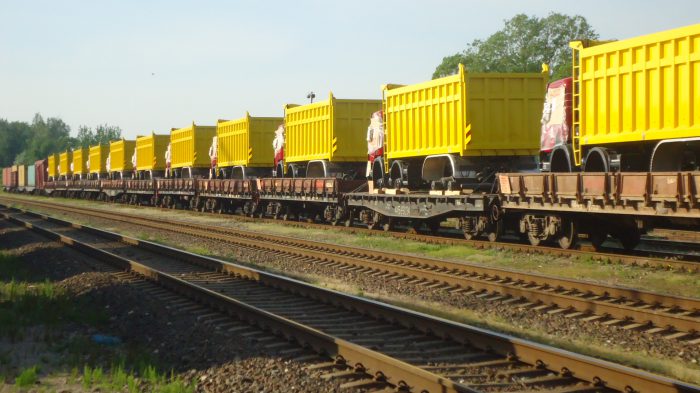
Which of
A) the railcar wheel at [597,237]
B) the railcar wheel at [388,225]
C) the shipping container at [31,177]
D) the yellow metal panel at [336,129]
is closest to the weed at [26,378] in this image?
the railcar wheel at [597,237]

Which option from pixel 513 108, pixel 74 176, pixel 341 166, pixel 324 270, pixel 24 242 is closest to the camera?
pixel 324 270

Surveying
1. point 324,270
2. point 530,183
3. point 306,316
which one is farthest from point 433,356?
point 530,183

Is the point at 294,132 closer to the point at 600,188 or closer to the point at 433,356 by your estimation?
the point at 600,188

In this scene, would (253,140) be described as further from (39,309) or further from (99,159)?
(99,159)

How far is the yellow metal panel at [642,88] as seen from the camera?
12188mm

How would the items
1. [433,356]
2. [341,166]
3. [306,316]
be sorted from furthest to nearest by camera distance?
Result: [341,166]
[306,316]
[433,356]

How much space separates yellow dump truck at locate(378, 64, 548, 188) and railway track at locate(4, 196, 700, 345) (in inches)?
152

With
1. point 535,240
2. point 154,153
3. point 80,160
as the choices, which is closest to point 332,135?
point 535,240

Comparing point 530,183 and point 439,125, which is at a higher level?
point 439,125

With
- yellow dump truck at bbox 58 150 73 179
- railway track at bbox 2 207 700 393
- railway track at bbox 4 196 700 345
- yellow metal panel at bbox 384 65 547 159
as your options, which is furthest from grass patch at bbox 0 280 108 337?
yellow dump truck at bbox 58 150 73 179

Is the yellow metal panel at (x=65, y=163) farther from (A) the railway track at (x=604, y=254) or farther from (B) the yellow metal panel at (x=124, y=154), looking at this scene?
(A) the railway track at (x=604, y=254)

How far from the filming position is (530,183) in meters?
15.5

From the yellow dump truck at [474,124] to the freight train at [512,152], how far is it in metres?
0.03

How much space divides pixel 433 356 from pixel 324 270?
23.5 ft
